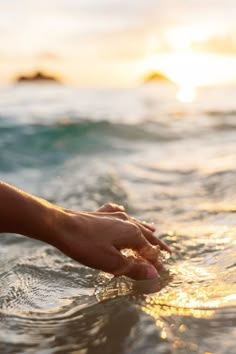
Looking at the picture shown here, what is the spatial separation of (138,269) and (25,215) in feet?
1.67

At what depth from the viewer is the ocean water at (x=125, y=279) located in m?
1.83

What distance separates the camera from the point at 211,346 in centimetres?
171

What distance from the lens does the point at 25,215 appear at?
193 centimetres

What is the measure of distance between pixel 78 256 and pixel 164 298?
363mm

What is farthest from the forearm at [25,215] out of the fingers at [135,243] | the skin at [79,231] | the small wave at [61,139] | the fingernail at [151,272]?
the small wave at [61,139]

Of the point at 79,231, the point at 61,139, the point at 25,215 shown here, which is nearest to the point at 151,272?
the point at 79,231

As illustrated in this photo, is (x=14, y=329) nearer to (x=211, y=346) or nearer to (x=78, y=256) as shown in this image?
(x=78, y=256)

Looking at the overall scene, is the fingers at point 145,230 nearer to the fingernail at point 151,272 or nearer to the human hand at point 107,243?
the human hand at point 107,243

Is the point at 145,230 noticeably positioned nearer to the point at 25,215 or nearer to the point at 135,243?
the point at 135,243

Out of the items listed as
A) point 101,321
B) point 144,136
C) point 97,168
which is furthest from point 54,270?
point 144,136

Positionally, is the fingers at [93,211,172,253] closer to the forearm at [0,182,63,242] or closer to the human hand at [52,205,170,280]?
the human hand at [52,205,170,280]

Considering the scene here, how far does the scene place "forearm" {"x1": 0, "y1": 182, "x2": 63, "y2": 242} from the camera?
191cm

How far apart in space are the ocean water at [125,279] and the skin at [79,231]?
0.45 feet

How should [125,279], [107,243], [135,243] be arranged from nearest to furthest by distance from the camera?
[107,243] → [135,243] → [125,279]
